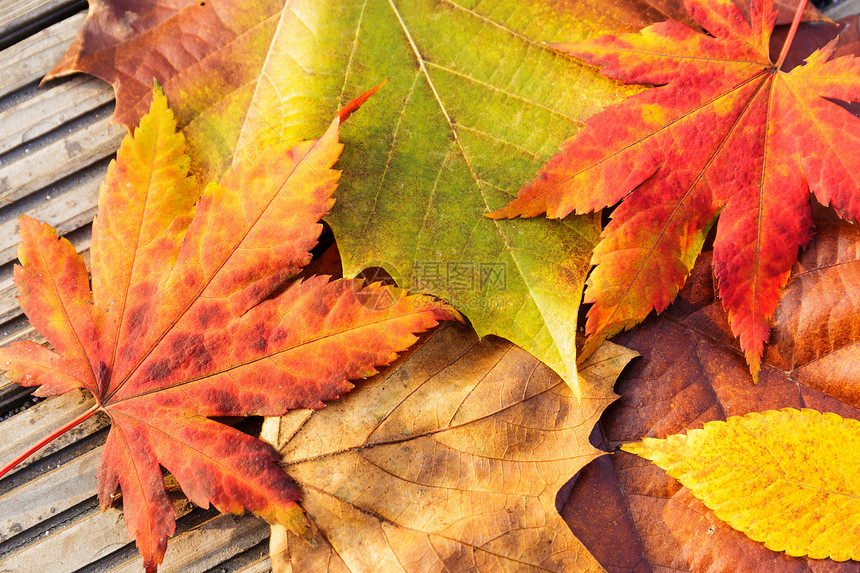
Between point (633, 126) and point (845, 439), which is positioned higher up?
point (633, 126)

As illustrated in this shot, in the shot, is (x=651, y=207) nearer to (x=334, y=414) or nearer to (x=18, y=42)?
(x=334, y=414)

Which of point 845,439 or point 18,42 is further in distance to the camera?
point 18,42

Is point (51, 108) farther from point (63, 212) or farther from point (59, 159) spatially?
point (63, 212)

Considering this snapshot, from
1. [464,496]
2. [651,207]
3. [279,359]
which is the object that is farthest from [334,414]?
[651,207]

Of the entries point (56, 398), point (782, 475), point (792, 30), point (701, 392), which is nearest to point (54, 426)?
point (56, 398)

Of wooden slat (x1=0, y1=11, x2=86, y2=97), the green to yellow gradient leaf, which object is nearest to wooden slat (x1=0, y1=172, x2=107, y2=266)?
wooden slat (x1=0, y1=11, x2=86, y2=97)

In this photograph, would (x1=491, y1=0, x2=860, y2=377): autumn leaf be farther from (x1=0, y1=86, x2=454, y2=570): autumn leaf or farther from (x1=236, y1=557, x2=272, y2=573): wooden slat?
(x1=236, y1=557, x2=272, y2=573): wooden slat
